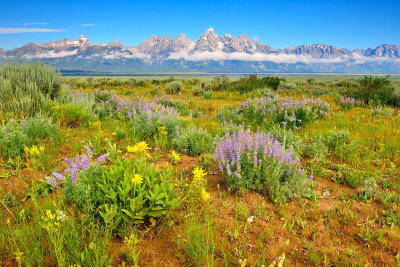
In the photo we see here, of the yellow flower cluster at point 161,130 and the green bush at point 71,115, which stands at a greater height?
the green bush at point 71,115

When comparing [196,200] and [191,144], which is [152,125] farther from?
[196,200]

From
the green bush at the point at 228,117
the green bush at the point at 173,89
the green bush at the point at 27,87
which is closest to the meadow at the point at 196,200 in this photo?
the green bush at the point at 27,87

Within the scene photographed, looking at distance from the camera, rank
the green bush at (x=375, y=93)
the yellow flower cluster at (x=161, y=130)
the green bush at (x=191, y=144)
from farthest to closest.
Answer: the green bush at (x=375, y=93), the yellow flower cluster at (x=161, y=130), the green bush at (x=191, y=144)

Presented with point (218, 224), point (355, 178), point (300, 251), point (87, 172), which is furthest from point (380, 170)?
point (87, 172)

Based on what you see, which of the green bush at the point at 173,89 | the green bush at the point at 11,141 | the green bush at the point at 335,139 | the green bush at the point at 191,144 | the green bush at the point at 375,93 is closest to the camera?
the green bush at the point at 11,141

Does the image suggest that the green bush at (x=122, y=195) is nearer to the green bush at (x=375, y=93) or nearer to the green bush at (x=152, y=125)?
the green bush at (x=152, y=125)

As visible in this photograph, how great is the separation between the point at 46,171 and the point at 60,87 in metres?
5.40

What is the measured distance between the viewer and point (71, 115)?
6.12m

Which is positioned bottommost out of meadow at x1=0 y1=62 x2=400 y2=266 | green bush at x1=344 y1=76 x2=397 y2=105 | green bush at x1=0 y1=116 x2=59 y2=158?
meadow at x1=0 y1=62 x2=400 y2=266

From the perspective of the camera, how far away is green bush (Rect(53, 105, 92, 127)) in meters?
6.12

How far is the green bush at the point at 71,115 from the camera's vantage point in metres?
6.12

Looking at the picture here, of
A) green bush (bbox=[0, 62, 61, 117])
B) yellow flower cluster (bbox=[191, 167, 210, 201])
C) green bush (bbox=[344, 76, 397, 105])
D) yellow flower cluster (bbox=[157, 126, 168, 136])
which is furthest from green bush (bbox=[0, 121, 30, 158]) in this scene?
green bush (bbox=[344, 76, 397, 105])

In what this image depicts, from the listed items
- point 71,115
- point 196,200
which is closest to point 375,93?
point 196,200

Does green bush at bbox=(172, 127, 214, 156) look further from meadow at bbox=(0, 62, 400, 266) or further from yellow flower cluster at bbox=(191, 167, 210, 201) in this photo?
yellow flower cluster at bbox=(191, 167, 210, 201)
